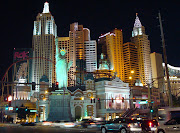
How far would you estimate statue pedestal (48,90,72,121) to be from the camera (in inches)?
2832

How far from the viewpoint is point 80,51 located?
550 feet

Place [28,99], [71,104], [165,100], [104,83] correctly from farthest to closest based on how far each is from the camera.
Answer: [165,100] < [28,99] < [104,83] < [71,104]

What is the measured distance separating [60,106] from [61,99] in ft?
8.13

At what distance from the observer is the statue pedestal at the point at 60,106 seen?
236 ft

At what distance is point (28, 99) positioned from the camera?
108375 mm

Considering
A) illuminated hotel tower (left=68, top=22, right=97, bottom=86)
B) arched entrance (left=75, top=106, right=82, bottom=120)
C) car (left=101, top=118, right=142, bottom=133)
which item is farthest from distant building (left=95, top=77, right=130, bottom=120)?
illuminated hotel tower (left=68, top=22, right=97, bottom=86)

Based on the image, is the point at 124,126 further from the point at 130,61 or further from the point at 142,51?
the point at 142,51

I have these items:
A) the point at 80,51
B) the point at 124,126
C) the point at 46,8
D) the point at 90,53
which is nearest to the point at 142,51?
the point at 90,53

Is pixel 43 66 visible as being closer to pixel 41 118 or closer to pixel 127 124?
pixel 41 118

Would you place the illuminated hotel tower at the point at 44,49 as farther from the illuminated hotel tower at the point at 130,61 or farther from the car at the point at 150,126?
the car at the point at 150,126

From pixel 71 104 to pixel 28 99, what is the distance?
37058mm

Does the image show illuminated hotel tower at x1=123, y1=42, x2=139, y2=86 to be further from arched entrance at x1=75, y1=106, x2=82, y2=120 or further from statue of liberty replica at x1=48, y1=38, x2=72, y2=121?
statue of liberty replica at x1=48, y1=38, x2=72, y2=121

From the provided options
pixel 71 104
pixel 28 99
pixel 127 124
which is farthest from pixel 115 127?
pixel 28 99

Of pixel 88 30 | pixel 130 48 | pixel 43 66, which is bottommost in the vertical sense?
pixel 43 66
